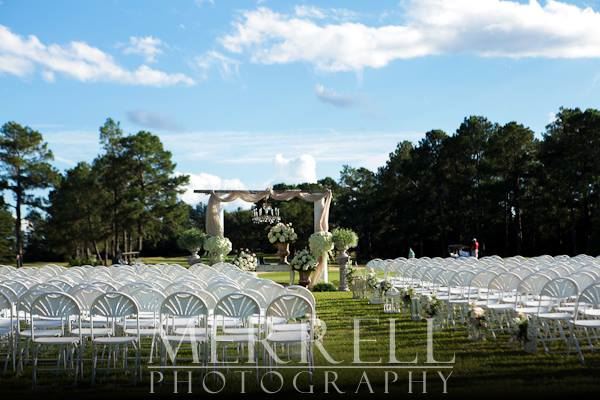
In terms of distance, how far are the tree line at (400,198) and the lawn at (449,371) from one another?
1161 inches

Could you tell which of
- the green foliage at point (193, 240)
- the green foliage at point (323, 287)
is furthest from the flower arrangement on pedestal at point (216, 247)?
the green foliage at point (323, 287)

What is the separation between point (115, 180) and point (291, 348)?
122 feet

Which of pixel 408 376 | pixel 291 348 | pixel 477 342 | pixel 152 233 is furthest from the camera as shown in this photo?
pixel 152 233

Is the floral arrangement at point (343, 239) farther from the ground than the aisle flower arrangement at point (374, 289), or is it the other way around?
the floral arrangement at point (343, 239)

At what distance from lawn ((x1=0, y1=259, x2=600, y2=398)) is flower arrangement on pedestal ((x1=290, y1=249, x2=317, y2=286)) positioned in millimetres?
10181

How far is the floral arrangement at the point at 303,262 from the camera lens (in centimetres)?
2075

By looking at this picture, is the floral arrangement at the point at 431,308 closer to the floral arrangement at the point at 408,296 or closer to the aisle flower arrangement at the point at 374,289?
the floral arrangement at the point at 408,296

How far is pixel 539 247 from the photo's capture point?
4131 centimetres

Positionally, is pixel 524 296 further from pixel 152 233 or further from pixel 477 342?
pixel 152 233

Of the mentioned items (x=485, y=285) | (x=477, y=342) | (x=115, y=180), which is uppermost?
(x=115, y=180)

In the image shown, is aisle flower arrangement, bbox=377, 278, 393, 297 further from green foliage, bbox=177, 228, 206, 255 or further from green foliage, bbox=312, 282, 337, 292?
green foliage, bbox=177, 228, 206, 255

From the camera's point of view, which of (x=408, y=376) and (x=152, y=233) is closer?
(x=408, y=376)

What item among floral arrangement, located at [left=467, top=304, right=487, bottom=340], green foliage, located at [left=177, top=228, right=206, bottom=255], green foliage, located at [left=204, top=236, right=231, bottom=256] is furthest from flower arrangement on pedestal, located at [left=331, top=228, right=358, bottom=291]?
floral arrangement, located at [left=467, top=304, right=487, bottom=340]

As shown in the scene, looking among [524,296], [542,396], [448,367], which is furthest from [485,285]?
[542,396]
